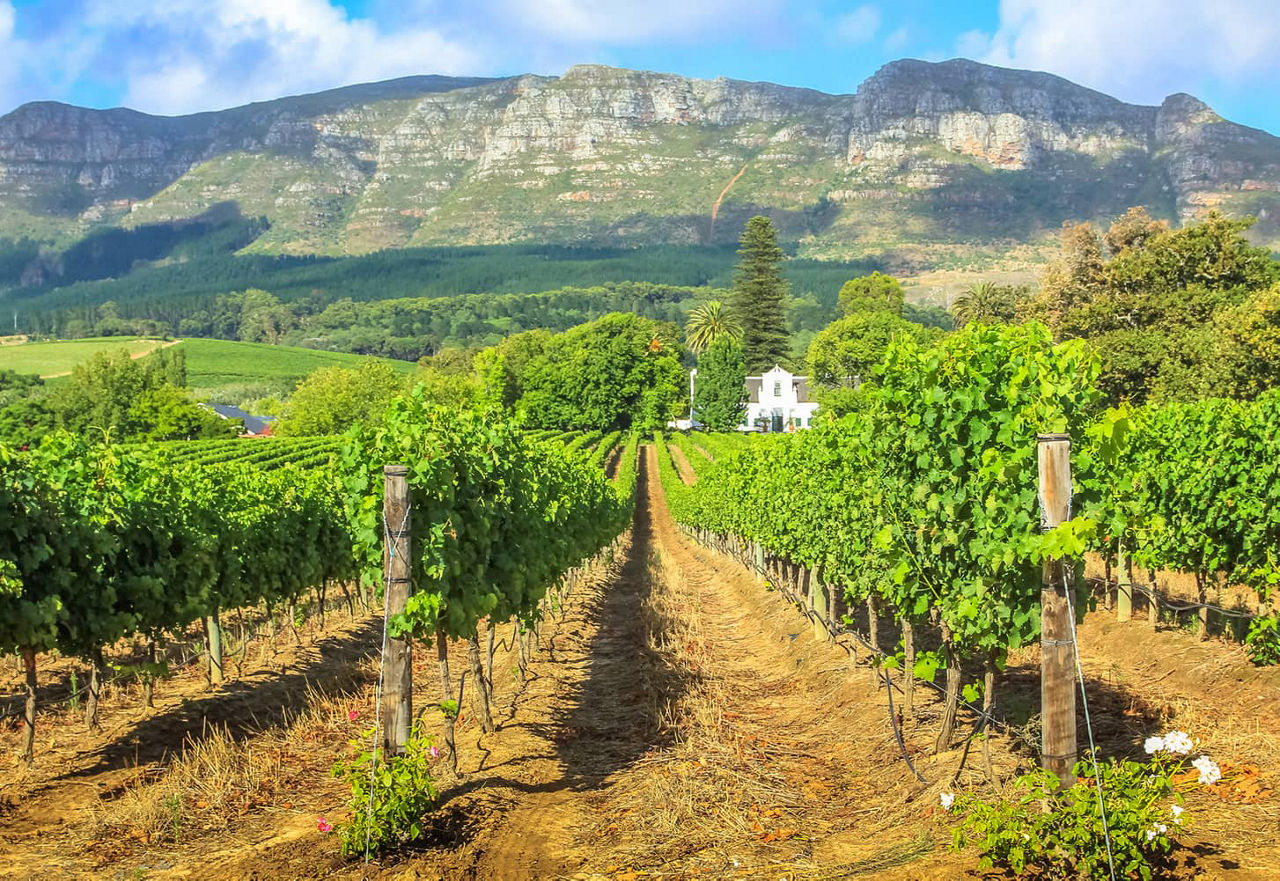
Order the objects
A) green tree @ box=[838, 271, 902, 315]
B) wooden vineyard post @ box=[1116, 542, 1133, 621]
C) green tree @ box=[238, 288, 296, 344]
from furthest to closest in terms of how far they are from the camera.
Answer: green tree @ box=[238, 288, 296, 344] < green tree @ box=[838, 271, 902, 315] < wooden vineyard post @ box=[1116, 542, 1133, 621]

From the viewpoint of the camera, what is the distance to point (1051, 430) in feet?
21.0

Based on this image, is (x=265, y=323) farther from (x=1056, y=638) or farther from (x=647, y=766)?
(x=1056, y=638)

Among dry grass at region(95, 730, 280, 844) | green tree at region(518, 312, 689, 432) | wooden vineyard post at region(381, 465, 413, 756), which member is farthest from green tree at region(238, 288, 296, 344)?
wooden vineyard post at region(381, 465, 413, 756)

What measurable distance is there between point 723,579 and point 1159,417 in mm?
12397

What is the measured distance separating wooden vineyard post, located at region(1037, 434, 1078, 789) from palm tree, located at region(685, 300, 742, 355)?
322ft

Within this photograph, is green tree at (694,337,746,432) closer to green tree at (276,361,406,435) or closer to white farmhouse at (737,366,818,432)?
white farmhouse at (737,366,818,432)

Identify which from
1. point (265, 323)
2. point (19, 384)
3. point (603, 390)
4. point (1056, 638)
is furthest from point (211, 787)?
point (265, 323)

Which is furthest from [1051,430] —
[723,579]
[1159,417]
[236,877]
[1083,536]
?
[723,579]

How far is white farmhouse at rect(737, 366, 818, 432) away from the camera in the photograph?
318 ft

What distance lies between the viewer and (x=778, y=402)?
97938 millimetres

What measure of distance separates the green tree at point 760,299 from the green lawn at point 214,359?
5230 cm

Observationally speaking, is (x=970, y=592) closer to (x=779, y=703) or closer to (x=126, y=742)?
(x=779, y=703)

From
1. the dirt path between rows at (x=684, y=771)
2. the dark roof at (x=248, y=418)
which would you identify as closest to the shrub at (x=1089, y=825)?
the dirt path between rows at (x=684, y=771)

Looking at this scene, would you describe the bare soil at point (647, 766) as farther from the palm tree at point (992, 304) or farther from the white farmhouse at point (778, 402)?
the white farmhouse at point (778, 402)
